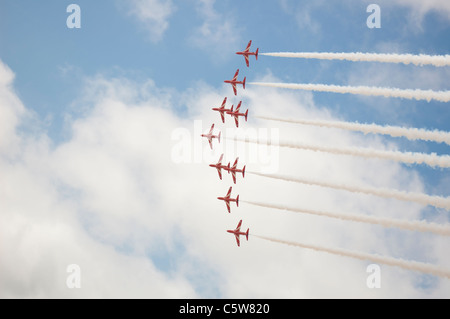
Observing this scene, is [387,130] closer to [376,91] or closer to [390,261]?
[376,91]

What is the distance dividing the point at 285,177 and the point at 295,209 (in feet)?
15.6

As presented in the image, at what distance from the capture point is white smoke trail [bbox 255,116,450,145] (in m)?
60.7

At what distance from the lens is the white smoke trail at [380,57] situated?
6141 cm

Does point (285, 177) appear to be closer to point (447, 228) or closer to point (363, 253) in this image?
point (363, 253)

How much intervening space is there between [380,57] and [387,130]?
9633 mm

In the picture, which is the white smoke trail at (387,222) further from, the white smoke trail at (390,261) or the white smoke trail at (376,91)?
the white smoke trail at (376,91)

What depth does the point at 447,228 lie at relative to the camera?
59.8m

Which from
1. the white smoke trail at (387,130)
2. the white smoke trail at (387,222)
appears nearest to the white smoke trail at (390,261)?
the white smoke trail at (387,222)

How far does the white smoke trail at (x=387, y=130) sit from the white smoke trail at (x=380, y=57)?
792 centimetres

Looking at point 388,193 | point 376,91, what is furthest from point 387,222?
point 376,91

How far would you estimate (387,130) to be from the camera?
67062 millimetres

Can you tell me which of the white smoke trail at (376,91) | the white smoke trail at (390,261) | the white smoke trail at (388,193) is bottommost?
the white smoke trail at (390,261)

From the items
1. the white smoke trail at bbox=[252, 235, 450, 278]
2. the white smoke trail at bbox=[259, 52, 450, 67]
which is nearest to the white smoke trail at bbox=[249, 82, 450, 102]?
the white smoke trail at bbox=[259, 52, 450, 67]

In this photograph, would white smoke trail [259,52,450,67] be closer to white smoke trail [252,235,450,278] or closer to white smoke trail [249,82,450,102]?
white smoke trail [249,82,450,102]
